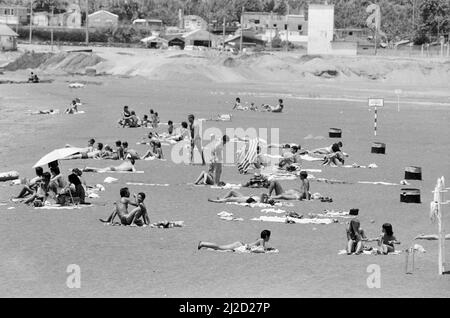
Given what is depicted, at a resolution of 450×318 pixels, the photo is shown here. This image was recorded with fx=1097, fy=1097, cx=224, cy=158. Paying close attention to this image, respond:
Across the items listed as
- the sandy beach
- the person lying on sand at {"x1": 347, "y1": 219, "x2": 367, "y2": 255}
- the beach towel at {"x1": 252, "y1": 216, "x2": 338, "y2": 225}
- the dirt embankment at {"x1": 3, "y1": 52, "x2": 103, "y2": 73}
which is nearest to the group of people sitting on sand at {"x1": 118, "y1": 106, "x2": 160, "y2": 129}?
the sandy beach

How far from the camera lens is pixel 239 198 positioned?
22.8m

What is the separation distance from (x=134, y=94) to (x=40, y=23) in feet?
382

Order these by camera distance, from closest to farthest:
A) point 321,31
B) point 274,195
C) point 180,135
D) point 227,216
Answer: point 227,216 → point 274,195 → point 180,135 → point 321,31

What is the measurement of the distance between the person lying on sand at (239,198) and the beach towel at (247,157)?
15.3ft

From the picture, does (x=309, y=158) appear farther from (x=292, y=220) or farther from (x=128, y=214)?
(x=128, y=214)

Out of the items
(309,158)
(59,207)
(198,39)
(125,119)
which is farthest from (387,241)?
(198,39)

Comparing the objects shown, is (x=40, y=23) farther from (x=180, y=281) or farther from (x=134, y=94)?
(x=180, y=281)

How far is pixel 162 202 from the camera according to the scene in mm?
23016

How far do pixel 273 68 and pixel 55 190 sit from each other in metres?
68.0

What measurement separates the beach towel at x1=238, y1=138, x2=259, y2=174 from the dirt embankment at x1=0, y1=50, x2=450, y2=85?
54489 mm

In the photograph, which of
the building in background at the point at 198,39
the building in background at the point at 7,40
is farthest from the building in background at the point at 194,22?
the building in background at the point at 7,40

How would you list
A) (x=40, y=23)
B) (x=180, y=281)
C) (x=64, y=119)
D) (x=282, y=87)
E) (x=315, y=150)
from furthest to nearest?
(x=40, y=23) → (x=282, y=87) → (x=64, y=119) → (x=315, y=150) → (x=180, y=281)

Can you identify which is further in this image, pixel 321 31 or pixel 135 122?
pixel 321 31
